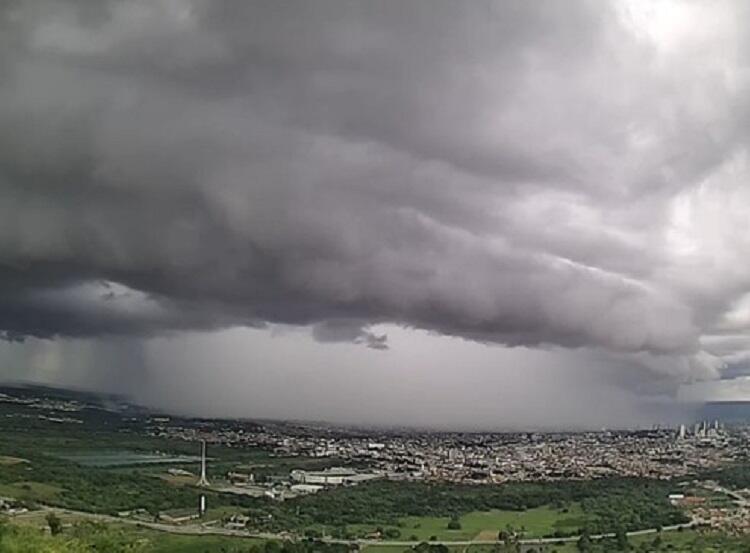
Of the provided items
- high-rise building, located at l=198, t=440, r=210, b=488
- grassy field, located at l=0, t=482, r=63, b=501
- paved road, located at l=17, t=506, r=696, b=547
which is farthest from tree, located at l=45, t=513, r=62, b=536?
high-rise building, located at l=198, t=440, r=210, b=488

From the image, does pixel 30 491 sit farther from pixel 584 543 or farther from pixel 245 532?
pixel 584 543

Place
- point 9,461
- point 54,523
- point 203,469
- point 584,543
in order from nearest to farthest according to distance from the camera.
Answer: point 54,523, point 584,543, point 9,461, point 203,469

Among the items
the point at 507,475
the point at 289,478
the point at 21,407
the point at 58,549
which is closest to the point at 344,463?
the point at 289,478

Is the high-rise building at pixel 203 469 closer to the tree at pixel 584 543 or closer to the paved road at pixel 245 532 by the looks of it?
the paved road at pixel 245 532

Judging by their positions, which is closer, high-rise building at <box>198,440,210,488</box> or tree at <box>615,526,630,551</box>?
tree at <box>615,526,630,551</box>

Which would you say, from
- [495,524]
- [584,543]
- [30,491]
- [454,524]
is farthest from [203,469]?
[584,543]

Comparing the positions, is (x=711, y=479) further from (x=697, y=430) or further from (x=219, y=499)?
(x=219, y=499)

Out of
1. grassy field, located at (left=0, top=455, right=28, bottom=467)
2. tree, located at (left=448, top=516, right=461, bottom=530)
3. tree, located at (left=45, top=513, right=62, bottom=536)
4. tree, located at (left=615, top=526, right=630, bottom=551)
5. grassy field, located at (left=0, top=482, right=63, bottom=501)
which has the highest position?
grassy field, located at (left=0, top=455, right=28, bottom=467)

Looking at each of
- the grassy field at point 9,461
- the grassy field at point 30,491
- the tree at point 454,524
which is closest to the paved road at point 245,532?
the grassy field at point 30,491

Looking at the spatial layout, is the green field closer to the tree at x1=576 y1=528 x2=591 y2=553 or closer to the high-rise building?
the tree at x1=576 y1=528 x2=591 y2=553
